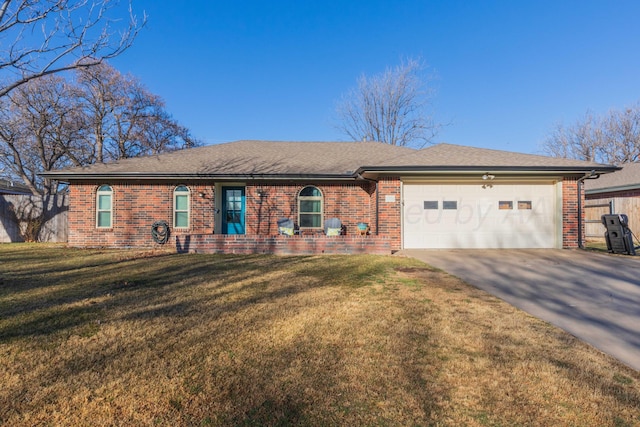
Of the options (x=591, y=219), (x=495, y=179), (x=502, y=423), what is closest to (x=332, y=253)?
(x=495, y=179)

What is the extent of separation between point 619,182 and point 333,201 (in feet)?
50.0

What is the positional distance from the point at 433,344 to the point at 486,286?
9.59 feet

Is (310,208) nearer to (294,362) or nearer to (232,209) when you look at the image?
(232,209)

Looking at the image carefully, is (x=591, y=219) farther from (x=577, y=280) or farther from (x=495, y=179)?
(x=577, y=280)

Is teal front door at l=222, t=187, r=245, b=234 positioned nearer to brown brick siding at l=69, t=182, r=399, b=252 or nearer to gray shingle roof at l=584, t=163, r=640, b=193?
brown brick siding at l=69, t=182, r=399, b=252

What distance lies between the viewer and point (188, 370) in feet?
8.16

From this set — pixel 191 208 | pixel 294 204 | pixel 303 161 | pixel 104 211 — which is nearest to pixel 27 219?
pixel 104 211

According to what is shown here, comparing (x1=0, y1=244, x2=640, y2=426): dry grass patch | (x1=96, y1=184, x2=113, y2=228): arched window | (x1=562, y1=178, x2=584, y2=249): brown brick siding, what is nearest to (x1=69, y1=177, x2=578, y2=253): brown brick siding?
(x1=96, y1=184, x2=113, y2=228): arched window

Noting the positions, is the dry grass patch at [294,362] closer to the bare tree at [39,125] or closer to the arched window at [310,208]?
the arched window at [310,208]

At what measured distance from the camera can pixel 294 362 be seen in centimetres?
262

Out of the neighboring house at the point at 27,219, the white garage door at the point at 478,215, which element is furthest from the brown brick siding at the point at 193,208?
the neighboring house at the point at 27,219

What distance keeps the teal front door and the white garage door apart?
6.10 meters

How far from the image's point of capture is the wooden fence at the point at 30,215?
13203 millimetres

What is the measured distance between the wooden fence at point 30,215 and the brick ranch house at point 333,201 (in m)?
3.01
